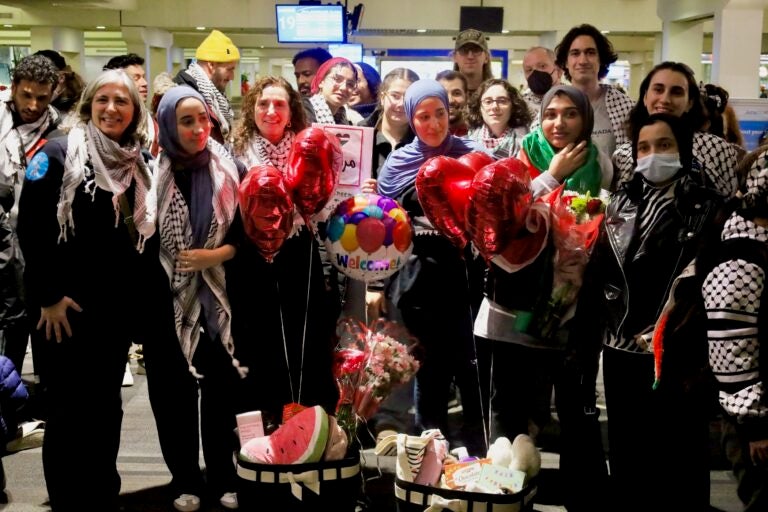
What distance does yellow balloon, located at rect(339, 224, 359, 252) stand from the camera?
278 centimetres

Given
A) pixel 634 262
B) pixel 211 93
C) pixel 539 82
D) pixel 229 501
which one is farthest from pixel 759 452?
pixel 211 93

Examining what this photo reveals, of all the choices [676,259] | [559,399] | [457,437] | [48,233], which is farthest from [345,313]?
[676,259]

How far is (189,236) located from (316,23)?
28.4 ft

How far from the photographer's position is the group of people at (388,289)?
2.45 metres

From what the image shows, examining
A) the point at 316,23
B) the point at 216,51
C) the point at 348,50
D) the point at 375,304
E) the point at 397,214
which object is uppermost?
the point at 316,23

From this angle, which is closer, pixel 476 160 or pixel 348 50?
pixel 476 160

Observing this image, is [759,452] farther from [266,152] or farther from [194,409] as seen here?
[266,152]

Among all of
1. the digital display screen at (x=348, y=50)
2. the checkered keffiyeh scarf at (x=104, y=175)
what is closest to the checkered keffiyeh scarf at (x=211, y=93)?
the checkered keffiyeh scarf at (x=104, y=175)

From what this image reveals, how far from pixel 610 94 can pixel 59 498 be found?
2639 millimetres

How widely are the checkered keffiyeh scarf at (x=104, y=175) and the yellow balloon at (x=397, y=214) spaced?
0.79 m

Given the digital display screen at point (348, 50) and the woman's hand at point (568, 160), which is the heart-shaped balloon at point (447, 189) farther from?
Answer: the digital display screen at point (348, 50)

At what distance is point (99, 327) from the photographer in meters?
2.79

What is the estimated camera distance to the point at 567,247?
2.58 m

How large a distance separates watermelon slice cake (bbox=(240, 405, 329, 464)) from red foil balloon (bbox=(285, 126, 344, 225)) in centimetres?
68
